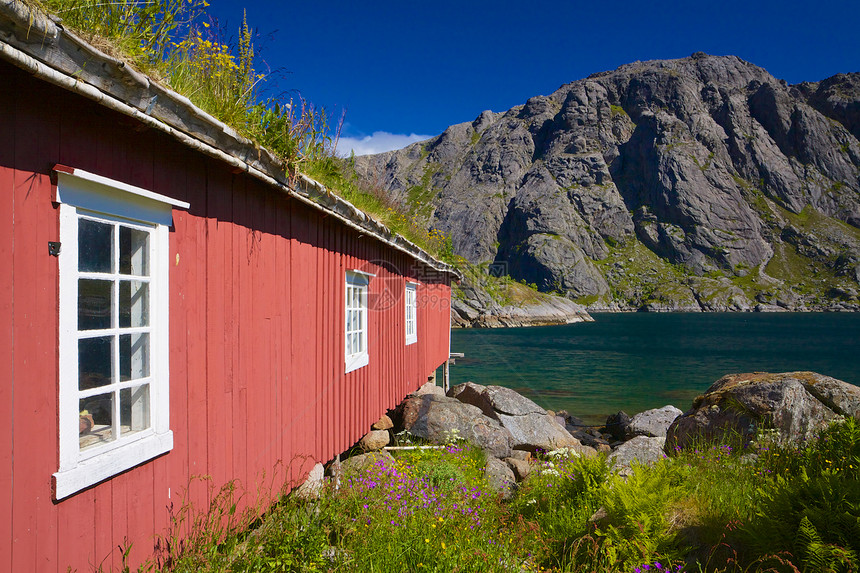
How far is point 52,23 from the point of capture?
7.75 feet

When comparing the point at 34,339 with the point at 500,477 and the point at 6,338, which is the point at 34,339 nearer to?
the point at 6,338

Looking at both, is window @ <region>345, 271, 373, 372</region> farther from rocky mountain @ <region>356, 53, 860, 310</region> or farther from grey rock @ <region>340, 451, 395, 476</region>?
rocky mountain @ <region>356, 53, 860, 310</region>

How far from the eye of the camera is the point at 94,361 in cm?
286

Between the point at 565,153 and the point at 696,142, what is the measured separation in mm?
33998

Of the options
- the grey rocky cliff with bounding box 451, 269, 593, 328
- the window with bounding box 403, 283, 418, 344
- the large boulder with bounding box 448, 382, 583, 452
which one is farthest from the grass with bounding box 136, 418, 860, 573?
the grey rocky cliff with bounding box 451, 269, 593, 328

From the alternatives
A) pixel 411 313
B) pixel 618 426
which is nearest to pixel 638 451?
pixel 411 313

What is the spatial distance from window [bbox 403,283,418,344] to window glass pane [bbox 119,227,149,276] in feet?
24.2

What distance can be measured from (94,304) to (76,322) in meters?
0.23

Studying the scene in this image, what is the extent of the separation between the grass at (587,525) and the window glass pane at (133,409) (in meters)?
0.91

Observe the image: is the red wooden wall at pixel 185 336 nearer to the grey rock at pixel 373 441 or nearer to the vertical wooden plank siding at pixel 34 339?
the vertical wooden plank siding at pixel 34 339

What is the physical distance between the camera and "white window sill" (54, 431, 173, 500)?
2.57 metres

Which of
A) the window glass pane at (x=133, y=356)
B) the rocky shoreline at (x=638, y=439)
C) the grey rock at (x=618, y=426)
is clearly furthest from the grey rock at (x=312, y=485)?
the grey rock at (x=618, y=426)

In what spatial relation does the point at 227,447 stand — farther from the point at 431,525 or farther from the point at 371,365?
the point at 371,365

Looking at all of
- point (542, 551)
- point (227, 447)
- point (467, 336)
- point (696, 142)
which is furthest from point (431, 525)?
point (696, 142)
